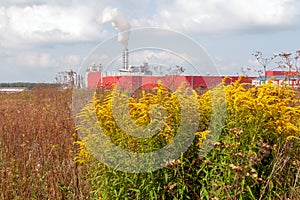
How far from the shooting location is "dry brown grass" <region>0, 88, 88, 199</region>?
13.0 feet

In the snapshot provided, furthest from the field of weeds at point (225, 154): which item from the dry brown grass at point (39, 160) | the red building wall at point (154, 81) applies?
the red building wall at point (154, 81)

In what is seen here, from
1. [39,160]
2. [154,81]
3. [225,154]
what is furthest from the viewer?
[154,81]

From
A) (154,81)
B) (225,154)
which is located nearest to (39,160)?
(154,81)

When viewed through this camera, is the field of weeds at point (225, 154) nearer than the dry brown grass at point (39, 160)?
Yes

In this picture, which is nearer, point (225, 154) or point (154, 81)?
point (225, 154)

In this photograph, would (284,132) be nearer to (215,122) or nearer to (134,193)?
(215,122)

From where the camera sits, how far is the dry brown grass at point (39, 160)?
157 inches

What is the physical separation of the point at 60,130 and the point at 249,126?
353cm

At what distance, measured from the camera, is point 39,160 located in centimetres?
453

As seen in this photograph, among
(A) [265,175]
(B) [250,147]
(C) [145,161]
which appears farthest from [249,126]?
(C) [145,161]

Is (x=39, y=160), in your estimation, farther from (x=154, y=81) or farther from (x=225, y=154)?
(x=225, y=154)

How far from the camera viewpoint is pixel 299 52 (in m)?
5.39

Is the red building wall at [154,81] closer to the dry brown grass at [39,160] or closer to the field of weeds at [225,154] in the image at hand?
the field of weeds at [225,154]

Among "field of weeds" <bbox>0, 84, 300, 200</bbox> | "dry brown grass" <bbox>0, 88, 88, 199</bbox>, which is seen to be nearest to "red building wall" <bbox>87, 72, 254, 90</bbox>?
"field of weeds" <bbox>0, 84, 300, 200</bbox>
